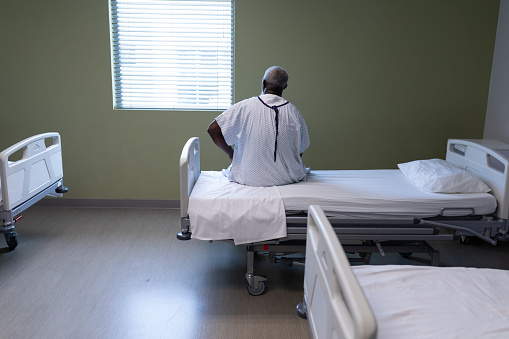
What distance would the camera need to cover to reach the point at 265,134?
116 inches

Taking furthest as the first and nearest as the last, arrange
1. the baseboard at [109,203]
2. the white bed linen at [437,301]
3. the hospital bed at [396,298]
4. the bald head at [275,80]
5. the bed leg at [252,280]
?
the baseboard at [109,203]
the bald head at [275,80]
the bed leg at [252,280]
the white bed linen at [437,301]
the hospital bed at [396,298]

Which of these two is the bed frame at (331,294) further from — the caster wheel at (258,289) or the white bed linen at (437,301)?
the caster wheel at (258,289)

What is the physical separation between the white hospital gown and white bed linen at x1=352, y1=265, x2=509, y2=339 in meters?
1.21

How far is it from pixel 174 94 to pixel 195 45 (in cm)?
50

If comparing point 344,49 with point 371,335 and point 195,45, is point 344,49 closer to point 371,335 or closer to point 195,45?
point 195,45

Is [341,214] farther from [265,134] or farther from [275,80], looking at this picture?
[275,80]

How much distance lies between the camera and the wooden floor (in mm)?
2438

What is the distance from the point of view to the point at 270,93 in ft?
10.1

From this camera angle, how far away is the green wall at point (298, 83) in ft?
13.3

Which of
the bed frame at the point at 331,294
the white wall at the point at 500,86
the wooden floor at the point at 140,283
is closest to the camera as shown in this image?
the bed frame at the point at 331,294

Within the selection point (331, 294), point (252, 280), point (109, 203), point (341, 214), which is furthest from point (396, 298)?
point (109, 203)

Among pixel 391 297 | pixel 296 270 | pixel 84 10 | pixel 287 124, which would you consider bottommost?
pixel 296 270

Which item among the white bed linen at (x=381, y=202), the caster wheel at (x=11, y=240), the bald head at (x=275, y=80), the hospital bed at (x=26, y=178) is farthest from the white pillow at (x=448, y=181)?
the caster wheel at (x=11, y=240)

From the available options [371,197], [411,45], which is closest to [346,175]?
[371,197]
